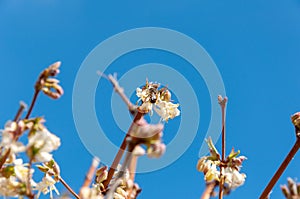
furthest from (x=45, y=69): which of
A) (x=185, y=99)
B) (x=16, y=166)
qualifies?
(x=185, y=99)

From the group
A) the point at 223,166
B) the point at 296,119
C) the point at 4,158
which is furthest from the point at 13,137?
the point at 296,119

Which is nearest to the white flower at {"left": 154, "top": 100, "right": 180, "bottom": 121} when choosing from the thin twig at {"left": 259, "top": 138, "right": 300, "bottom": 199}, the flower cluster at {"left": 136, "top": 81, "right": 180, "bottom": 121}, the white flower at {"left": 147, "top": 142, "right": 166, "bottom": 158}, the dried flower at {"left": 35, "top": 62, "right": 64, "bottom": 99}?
the flower cluster at {"left": 136, "top": 81, "right": 180, "bottom": 121}

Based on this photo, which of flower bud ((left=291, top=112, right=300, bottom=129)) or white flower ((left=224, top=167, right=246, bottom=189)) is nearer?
white flower ((left=224, top=167, right=246, bottom=189))

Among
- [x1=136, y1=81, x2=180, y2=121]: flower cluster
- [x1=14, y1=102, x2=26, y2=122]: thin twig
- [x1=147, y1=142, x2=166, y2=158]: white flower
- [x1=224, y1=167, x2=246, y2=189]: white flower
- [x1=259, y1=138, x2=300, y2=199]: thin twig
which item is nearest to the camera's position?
[x1=147, y1=142, x2=166, y2=158]: white flower

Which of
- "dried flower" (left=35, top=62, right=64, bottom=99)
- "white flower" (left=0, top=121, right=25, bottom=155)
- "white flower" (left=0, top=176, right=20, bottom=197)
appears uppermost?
"dried flower" (left=35, top=62, right=64, bottom=99)

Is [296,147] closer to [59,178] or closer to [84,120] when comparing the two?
[84,120]

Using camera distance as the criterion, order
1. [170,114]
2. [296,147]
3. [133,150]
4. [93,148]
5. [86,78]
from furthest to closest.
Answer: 1. [170,114]
2. [86,78]
3. [296,147]
4. [93,148]
5. [133,150]

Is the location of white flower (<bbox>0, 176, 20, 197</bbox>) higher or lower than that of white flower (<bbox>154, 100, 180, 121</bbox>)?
lower

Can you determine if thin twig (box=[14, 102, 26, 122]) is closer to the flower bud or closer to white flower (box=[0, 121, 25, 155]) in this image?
white flower (box=[0, 121, 25, 155])
